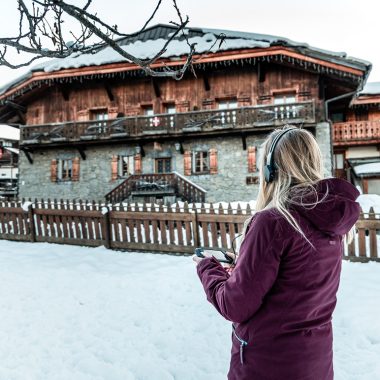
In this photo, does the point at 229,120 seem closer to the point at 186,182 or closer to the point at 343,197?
the point at 186,182

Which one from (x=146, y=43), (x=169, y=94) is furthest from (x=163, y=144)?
(x=146, y=43)

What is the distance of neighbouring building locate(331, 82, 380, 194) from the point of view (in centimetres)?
1680

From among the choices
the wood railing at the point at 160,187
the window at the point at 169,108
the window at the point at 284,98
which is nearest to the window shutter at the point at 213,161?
the wood railing at the point at 160,187

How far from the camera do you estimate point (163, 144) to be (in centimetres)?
1733

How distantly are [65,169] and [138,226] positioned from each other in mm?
13187

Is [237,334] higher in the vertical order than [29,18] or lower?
lower

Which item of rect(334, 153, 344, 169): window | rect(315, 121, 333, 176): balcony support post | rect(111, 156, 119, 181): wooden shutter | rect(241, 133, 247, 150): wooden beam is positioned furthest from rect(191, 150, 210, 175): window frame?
rect(334, 153, 344, 169): window

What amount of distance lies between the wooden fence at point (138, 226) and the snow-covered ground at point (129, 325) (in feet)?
3.29

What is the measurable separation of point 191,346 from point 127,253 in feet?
13.6

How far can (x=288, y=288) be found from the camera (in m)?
1.35

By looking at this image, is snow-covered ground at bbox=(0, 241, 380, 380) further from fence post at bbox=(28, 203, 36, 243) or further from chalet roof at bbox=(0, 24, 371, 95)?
chalet roof at bbox=(0, 24, 371, 95)

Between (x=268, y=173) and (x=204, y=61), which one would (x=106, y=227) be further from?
(x=204, y=61)

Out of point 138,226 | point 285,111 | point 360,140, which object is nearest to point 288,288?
point 138,226

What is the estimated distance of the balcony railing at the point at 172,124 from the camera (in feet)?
49.0
